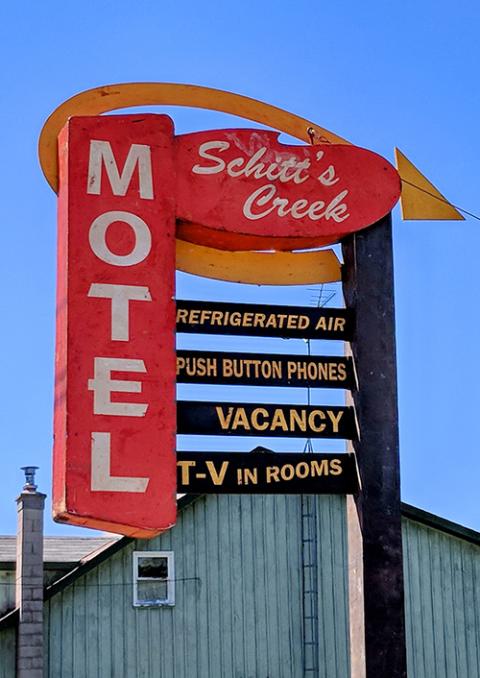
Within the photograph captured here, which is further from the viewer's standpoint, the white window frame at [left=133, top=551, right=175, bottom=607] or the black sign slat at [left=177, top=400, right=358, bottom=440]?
the white window frame at [left=133, top=551, right=175, bottom=607]

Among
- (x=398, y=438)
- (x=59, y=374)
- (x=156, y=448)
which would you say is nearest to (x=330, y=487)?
(x=398, y=438)

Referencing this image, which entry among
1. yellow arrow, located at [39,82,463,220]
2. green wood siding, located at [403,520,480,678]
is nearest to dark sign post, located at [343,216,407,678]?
yellow arrow, located at [39,82,463,220]

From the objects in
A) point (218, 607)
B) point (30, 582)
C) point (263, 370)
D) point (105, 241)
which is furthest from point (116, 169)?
point (218, 607)

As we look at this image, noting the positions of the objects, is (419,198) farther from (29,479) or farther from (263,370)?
(29,479)

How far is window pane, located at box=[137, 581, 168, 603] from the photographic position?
87.9ft

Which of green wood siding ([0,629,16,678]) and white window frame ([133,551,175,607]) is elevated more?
white window frame ([133,551,175,607])

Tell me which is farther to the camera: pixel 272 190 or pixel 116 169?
pixel 272 190

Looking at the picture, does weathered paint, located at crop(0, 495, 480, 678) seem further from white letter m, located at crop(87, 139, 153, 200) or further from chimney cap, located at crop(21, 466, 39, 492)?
white letter m, located at crop(87, 139, 153, 200)

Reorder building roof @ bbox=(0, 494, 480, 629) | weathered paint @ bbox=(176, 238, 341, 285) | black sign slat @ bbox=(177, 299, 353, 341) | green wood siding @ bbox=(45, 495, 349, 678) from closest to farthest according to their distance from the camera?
black sign slat @ bbox=(177, 299, 353, 341), weathered paint @ bbox=(176, 238, 341, 285), building roof @ bbox=(0, 494, 480, 629), green wood siding @ bbox=(45, 495, 349, 678)

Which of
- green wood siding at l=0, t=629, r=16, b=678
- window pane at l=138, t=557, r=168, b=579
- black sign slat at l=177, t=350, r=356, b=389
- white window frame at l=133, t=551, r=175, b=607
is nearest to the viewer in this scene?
black sign slat at l=177, t=350, r=356, b=389

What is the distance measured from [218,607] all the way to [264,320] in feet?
44.8

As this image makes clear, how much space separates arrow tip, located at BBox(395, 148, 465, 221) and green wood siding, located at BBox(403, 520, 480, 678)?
43.9 ft

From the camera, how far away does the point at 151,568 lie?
2689 centimetres

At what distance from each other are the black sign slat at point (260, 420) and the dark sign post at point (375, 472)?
0.95ft
